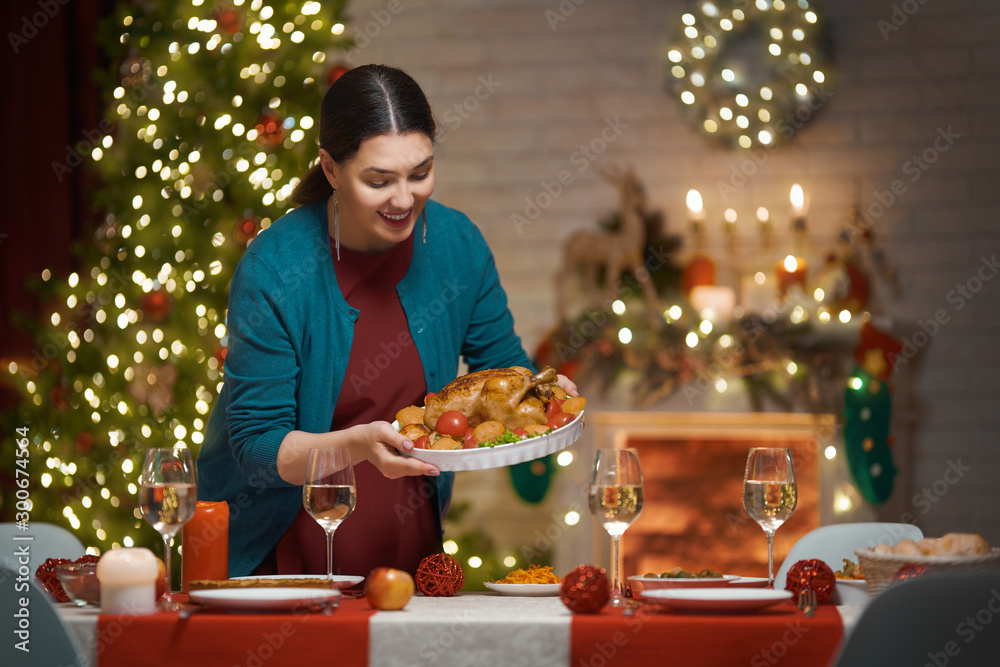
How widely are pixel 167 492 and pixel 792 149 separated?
317 centimetres

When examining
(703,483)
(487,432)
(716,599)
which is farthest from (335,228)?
(703,483)

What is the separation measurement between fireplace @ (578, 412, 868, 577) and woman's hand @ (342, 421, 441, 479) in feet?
8.05

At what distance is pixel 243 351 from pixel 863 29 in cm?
313

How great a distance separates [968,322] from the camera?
3.65m

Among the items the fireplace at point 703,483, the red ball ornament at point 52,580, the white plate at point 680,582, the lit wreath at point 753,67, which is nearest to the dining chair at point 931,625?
the white plate at point 680,582

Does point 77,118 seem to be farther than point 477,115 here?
No

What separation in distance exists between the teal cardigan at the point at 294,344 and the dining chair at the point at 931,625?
0.90 metres

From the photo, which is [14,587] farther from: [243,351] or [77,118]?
[77,118]

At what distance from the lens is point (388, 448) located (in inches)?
53.6

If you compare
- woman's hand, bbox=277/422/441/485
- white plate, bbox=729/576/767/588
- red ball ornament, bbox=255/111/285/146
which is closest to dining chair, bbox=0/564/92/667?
woman's hand, bbox=277/422/441/485

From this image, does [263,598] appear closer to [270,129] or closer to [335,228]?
[335,228]

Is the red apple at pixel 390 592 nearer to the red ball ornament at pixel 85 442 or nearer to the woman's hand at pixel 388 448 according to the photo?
the woman's hand at pixel 388 448

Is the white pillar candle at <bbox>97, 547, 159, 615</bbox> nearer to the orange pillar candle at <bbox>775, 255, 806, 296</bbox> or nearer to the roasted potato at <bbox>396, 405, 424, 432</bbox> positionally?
the roasted potato at <bbox>396, 405, 424, 432</bbox>

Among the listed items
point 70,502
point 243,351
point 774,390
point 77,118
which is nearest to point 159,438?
point 70,502
